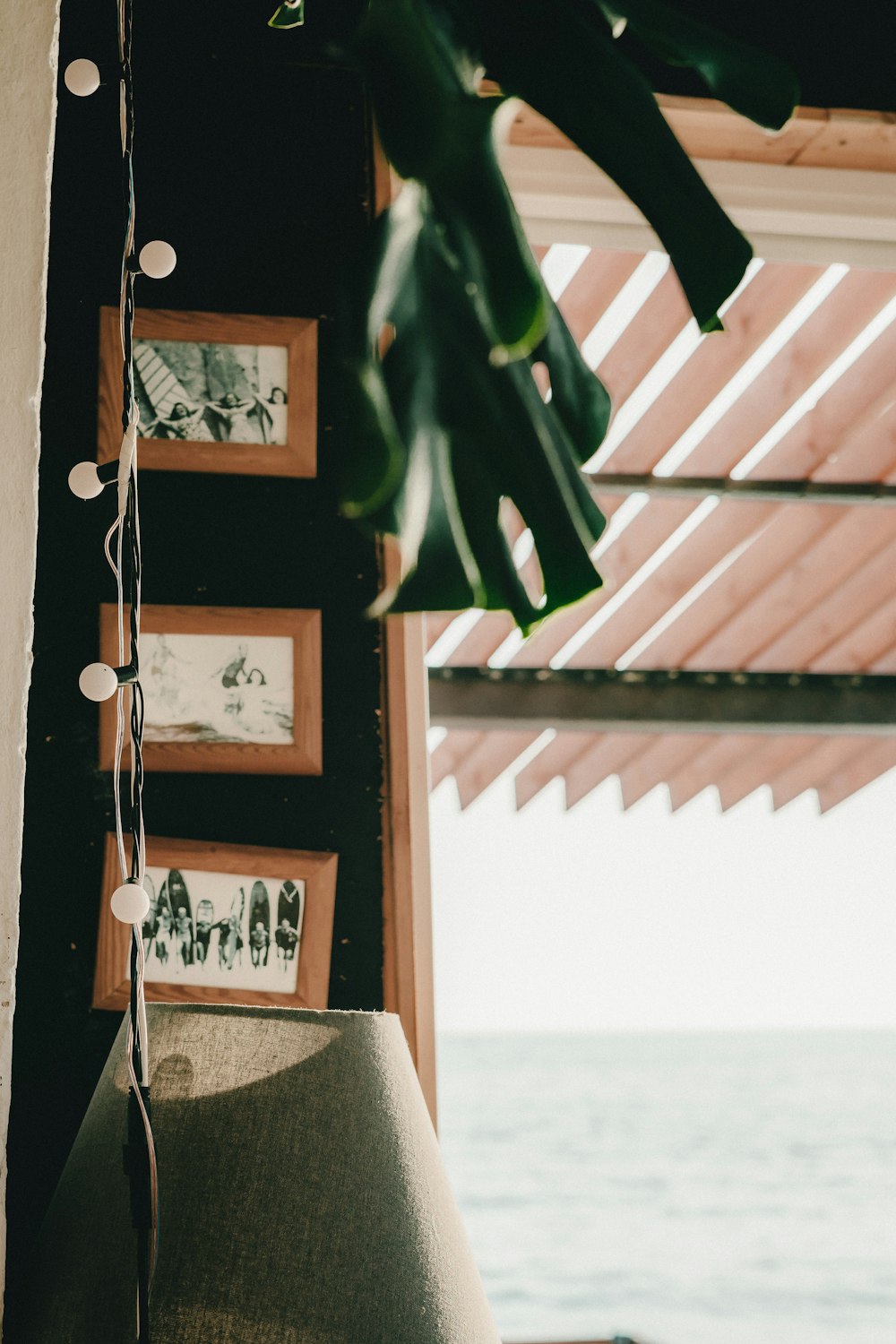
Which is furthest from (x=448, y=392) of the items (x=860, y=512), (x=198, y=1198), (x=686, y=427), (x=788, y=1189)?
(x=788, y=1189)

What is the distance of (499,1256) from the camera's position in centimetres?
849

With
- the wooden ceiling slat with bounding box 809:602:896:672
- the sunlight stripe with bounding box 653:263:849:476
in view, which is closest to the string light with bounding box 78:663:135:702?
the sunlight stripe with bounding box 653:263:849:476

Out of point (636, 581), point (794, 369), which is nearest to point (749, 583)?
point (636, 581)

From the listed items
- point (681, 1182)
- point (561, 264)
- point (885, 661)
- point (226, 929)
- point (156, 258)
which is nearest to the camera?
point (156, 258)

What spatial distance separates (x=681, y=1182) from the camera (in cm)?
1141

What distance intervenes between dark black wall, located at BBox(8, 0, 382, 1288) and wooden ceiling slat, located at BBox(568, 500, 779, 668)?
69.4 inches

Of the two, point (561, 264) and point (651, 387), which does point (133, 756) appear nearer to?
point (561, 264)

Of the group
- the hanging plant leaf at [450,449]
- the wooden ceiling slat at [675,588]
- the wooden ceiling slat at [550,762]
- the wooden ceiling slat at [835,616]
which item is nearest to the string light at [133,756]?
the hanging plant leaf at [450,449]

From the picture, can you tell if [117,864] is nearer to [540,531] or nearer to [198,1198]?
[198,1198]

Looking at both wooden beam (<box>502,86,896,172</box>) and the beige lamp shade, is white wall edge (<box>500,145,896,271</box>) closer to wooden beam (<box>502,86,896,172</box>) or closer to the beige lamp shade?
wooden beam (<box>502,86,896,172</box>)

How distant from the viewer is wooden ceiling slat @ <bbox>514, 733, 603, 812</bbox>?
4184 mm

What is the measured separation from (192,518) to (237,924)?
20.2 inches

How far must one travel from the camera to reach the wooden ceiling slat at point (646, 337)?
2506 mm

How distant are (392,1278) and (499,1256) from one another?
858cm
